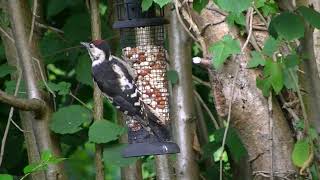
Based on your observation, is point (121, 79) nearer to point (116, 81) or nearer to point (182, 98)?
point (116, 81)

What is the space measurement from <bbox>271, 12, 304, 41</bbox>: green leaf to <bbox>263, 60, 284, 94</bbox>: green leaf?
0.57 meters

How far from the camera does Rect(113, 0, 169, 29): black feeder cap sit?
271cm

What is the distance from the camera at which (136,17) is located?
9.04ft

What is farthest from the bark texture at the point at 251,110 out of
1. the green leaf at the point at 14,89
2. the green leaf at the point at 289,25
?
the green leaf at the point at 289,25

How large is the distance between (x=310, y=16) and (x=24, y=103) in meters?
1.08

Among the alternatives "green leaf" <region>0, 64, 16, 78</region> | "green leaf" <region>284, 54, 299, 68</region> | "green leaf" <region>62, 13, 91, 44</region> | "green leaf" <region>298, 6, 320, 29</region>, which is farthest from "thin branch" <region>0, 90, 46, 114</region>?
"green leaf" <region>298, 6, 320, 29</region>

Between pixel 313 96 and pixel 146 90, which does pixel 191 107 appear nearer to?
pixel 146 90

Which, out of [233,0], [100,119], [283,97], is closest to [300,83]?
[283,97]

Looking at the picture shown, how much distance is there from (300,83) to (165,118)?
1.63ft

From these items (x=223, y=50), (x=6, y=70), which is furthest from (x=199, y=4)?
(x=6, y=70)

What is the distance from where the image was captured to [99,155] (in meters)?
3.06

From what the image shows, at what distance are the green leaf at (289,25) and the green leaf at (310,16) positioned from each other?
2 centimetres

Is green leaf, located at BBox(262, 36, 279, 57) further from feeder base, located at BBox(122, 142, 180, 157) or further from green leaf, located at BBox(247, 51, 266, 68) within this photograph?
feeder base, located at BBox(122, 142, 180, 157)

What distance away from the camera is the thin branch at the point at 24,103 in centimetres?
250
